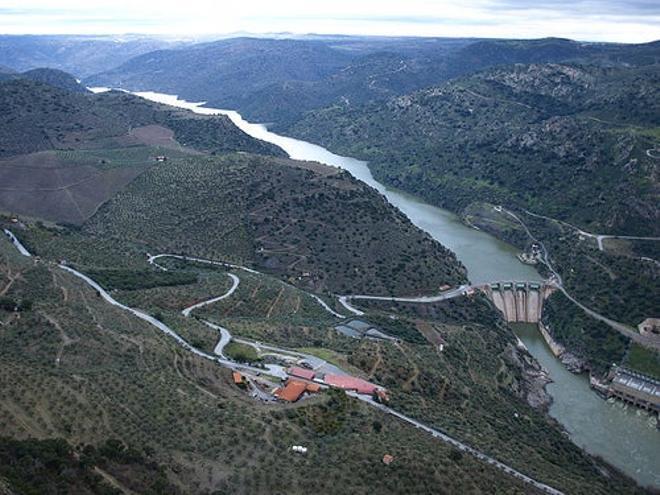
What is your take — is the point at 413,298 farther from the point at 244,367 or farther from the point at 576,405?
the point at 244,367

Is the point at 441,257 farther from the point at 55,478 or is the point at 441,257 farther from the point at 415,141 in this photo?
the point at 415,141

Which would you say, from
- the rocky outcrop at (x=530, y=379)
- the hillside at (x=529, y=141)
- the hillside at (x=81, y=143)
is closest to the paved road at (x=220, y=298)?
the rocky outcrop at (x=530, y=379)

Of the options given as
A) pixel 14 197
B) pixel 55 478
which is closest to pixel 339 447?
pixel 55 478

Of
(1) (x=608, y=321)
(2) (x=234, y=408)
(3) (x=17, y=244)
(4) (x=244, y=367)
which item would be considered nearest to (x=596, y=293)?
(1) (x=608, y=321)

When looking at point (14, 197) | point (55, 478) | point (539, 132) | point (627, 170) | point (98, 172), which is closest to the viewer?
point (55, 478)

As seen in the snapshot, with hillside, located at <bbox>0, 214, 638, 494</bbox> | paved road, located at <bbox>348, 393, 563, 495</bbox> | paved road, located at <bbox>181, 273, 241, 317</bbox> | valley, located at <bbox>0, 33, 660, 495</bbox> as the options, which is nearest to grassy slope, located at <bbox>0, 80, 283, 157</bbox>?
valley, located at <bbox>0, 33, 660, 495</bbox>

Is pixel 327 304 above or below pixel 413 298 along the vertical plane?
above

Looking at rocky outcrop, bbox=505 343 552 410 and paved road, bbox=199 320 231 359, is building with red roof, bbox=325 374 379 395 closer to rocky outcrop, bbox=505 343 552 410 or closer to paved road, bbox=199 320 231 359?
paved road, bbox=199 320 231 359
